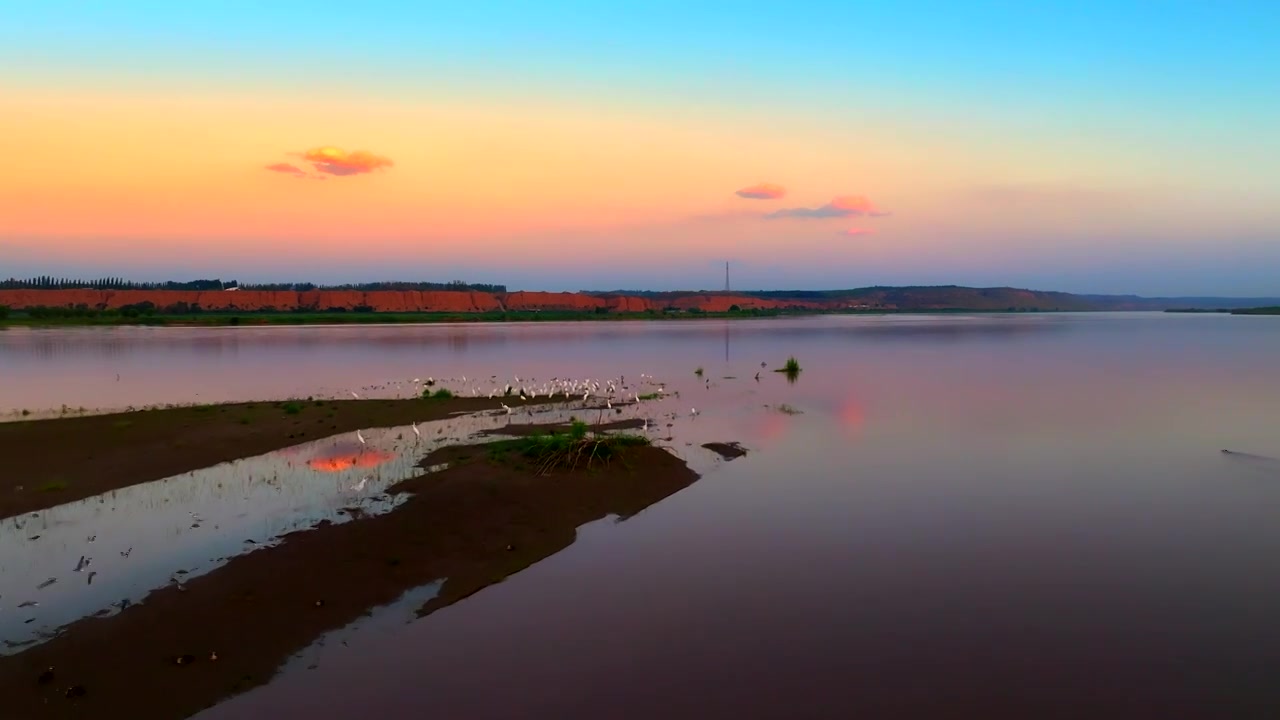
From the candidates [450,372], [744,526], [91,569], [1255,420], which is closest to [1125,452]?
[1255,420]

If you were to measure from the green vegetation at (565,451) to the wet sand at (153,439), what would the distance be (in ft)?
14.9

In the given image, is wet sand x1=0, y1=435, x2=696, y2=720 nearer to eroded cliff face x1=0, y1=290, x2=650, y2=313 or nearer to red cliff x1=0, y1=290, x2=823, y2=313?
red cliff x1=0, y1=290, x2=823, y2=313

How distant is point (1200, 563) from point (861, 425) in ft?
28.1

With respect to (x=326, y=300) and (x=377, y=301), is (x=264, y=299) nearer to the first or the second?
(x=326, y=300)

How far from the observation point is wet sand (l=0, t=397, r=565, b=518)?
10305mm

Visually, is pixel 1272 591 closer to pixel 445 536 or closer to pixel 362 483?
pixel 445 536

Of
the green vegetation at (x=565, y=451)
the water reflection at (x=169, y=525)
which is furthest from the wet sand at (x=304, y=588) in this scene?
the water reflection at (x=169, y=525)

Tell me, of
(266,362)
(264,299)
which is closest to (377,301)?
(264,299)

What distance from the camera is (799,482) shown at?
37.1 feet

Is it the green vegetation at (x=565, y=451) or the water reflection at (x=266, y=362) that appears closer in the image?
the green vegetation at (x=565, y=451)

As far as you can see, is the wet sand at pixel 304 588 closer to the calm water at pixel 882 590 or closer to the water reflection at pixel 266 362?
the calm water at pixel 882 590

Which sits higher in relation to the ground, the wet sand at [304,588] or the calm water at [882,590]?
the wet sand at [304,588]

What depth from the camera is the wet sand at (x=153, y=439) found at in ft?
33.8

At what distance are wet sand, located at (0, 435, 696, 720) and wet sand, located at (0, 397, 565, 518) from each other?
0.78 meters
